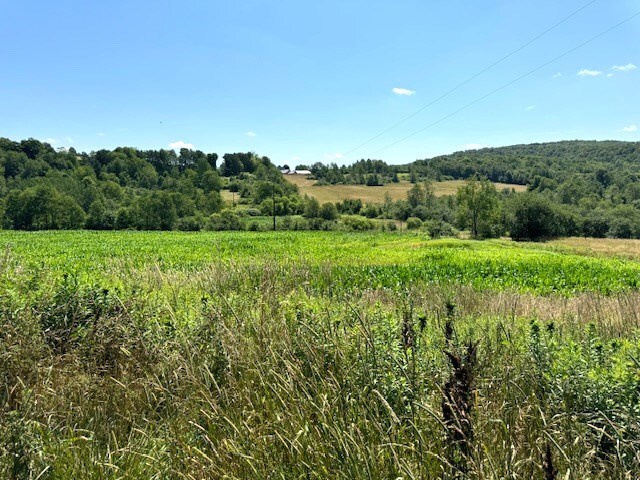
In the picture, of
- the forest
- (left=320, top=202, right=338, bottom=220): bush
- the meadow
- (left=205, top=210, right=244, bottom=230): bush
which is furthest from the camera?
(left=320, top=202, right=338, bottom=220): bush

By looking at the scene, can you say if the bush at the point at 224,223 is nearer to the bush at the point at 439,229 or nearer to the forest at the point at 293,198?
the forest at the point at 293,198

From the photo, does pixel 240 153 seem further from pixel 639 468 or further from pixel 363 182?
pixel 639 468

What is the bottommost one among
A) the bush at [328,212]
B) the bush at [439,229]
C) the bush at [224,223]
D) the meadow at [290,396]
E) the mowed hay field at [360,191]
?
the bush at [439,229]

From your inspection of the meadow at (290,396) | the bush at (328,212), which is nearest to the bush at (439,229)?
the bush at (328,212)

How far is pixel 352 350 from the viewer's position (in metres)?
3.14

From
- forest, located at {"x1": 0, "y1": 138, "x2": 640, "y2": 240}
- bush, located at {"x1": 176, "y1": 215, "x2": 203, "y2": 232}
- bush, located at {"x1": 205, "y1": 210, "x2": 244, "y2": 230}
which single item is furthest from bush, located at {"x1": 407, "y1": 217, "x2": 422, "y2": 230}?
bush, located at {"x1": 176, "y1": 215, "x2": 203, "y2": 232}

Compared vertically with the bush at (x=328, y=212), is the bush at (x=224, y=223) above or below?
below

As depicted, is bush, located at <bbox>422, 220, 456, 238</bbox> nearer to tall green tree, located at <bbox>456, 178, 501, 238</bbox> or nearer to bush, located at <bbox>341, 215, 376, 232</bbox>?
tall green tree, located at <bbox>456, 178, 501, 238</bbox>

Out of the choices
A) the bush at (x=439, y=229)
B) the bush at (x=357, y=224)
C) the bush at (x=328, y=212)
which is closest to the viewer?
the bush at (x=439, y=229)

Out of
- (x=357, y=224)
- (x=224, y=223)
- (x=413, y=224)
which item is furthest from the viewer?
(x=413, y=224)

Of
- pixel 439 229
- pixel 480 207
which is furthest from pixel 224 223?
pixel 480 207

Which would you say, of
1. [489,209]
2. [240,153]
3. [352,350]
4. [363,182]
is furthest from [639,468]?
[240,153]

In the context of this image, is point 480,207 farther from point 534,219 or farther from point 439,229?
point 534,219

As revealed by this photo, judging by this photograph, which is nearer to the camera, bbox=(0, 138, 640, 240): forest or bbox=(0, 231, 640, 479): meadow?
bbox=(0, 231, 640, 479): meadow
